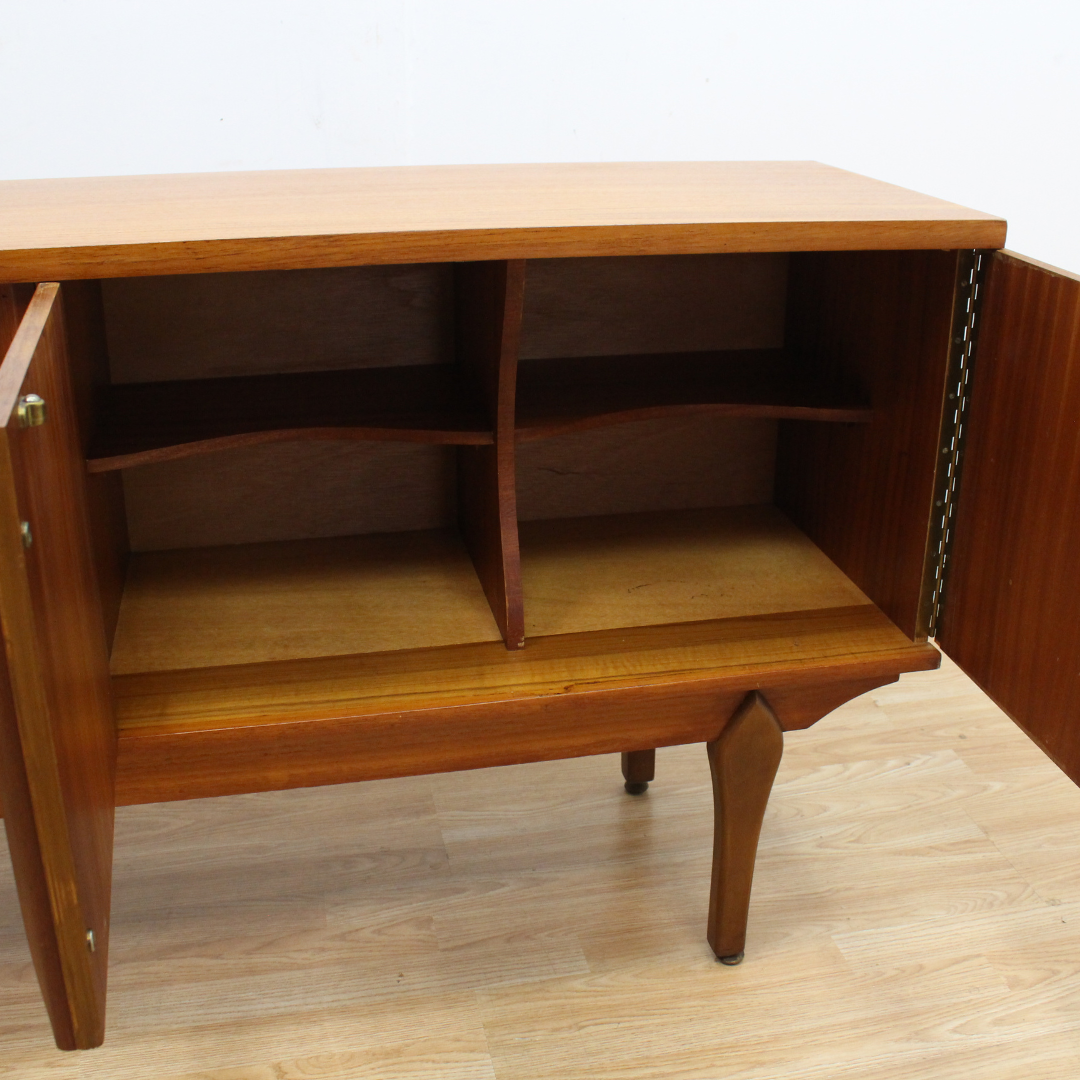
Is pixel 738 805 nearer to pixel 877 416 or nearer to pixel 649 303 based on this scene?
pixel 877 416

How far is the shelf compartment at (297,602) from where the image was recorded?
3.97ft

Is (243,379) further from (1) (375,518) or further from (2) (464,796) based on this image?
(2) (464,796)

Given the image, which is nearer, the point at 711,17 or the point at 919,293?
the point at 919,293

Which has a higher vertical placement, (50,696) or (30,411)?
(30,411)

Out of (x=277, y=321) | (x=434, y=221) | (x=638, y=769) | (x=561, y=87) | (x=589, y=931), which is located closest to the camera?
(x=434, y=221)

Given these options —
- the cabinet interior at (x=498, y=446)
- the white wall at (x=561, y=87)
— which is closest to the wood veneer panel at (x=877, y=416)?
the cabinet interior at (x=498, y=446)

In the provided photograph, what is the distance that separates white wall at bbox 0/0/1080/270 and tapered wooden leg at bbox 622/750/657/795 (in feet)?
3.24

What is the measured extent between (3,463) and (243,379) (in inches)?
27.9

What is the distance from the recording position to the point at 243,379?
1351 mm

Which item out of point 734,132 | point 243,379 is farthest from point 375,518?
point 734,132

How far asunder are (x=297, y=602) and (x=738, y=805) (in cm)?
53

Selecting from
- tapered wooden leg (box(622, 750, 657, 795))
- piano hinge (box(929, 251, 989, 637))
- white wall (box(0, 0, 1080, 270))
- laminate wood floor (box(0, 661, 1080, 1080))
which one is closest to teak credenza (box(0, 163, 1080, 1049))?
piano hinge (box(929, 251, 989, 637))

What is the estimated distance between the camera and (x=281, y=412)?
48.8 inches

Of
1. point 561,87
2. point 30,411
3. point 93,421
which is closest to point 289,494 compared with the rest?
point 93,421
